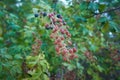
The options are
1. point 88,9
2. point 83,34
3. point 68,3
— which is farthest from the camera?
point 68,3

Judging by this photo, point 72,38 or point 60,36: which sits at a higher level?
point 60,36

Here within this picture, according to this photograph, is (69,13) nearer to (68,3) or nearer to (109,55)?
(68,3)

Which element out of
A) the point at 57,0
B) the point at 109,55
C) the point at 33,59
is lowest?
the point at 109,55

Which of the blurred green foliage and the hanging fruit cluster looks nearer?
the hanging fruit cluster

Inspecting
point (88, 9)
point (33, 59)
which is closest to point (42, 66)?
point (33, 59)

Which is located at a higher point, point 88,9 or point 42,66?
point 88,9

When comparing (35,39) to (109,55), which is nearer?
(35,39)

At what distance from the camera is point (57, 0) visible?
4.50 meters

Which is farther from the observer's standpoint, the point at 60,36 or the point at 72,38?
the point at 72,38

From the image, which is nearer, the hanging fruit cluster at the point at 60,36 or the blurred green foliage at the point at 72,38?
the hanging fruit cluster at the point at 60,36

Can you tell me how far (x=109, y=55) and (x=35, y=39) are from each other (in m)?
2.09

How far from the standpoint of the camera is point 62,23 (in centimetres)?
279

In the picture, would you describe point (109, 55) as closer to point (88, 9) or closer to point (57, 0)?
point (57, 0)

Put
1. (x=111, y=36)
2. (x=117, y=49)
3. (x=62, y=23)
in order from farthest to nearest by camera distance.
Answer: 1. (x=111, y=36)
2. (x=117, y=49)
3. (x=62, y=23)
